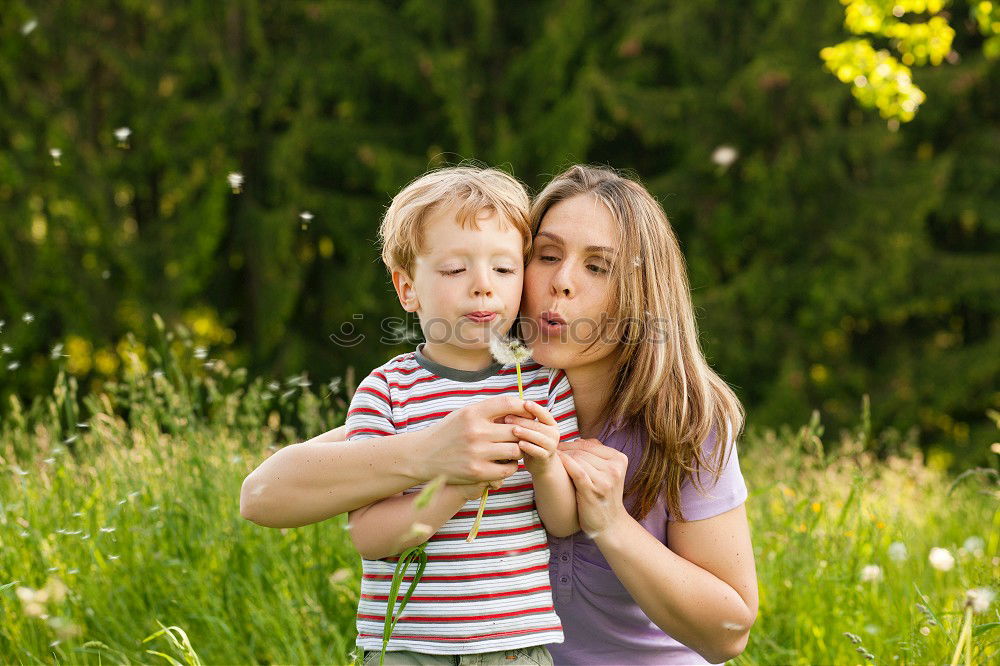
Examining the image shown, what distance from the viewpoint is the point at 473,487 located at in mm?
1680

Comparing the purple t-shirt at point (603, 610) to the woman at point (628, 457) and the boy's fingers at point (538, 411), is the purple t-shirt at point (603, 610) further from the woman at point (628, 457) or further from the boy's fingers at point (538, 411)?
the boy's fingers at point (538, 411)

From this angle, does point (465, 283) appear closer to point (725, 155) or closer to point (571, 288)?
point (571, 288)

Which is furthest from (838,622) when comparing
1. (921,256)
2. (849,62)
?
(921,256)

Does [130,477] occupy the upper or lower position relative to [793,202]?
lower

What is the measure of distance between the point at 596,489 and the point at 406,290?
565 mm

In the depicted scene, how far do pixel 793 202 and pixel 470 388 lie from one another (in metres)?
6.24

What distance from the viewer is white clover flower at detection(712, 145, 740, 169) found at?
6.95 m

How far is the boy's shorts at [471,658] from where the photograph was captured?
176cm

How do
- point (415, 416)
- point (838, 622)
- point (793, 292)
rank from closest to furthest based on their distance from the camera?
point (415, 416)
point (838, 622)
point (793, 292)

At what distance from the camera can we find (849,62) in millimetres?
4934

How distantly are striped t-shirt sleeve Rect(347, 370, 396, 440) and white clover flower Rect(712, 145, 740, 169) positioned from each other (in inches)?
215

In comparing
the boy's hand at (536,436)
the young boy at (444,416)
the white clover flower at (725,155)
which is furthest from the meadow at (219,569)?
the white clover flower at (725,155)

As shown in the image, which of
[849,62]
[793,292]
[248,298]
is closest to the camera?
[849,62]

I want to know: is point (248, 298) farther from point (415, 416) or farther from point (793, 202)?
point (415, 416)
